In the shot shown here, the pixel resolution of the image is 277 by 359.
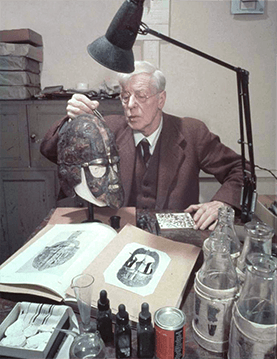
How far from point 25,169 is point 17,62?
0.78 meters

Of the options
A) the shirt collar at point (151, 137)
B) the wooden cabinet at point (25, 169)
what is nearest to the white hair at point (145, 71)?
the shirt collar at point (151, 137)

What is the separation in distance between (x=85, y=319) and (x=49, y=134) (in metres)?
1.20

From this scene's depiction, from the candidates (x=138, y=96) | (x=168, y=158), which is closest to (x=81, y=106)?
(x=138, y=96)

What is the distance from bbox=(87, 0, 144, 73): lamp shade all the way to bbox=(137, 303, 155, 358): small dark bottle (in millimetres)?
727

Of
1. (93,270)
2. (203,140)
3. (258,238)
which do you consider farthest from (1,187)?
(258,238)

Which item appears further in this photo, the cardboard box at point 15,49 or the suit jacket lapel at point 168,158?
the cardboard box at point 15,49

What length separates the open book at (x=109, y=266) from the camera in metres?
0.78

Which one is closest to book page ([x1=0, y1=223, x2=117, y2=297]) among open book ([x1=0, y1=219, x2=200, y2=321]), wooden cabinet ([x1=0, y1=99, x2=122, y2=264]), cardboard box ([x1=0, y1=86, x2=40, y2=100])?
open book ([x1=0, y1=219, x2=200, y2=321])

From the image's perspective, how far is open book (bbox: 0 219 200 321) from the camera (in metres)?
0.78

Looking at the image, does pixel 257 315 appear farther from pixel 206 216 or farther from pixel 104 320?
pixel 206 216

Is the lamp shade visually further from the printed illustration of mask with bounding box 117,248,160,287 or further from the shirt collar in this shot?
the shirt collar

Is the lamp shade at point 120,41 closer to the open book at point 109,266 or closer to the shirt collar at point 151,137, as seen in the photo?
the open book at point 109,266

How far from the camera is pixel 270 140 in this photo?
2434 mm

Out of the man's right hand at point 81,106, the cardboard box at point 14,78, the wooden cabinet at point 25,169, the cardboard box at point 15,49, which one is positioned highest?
the cardboard box at point 15,49
